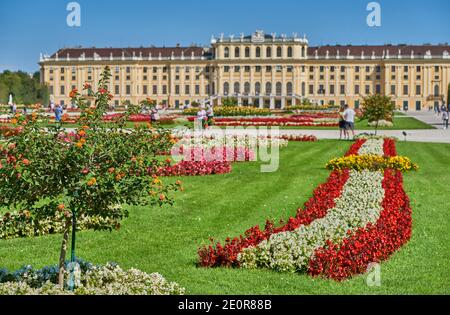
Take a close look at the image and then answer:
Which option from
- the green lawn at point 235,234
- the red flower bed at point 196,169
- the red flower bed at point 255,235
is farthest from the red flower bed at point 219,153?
the red flower bed at point 255,235

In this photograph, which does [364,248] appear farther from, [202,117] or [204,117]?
[204,117]

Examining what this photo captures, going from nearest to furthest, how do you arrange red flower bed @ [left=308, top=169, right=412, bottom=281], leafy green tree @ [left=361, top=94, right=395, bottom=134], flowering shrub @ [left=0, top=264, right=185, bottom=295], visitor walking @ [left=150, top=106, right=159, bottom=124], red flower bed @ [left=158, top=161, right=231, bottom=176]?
1. flowering shrub @ [left=0, top=264, right=185, bottom=295]
2. red flower bed @ [left=308, top=169, right=412, bottom=281]
3. visitor walking @ [left=150, top=106, right=159, bottom=124]
4. red flower bed @ [left=158, top=161, right=231, bottom=176]
5. leafy green tree @ [left=361, top=94, right=395, bottom=134]

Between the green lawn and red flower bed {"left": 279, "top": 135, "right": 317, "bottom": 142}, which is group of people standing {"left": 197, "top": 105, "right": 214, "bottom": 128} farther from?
the green lawn

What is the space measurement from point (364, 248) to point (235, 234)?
6.99 feet

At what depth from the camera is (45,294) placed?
554cm

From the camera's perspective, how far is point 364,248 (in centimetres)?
718

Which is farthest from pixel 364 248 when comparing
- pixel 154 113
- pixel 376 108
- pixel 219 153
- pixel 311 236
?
pixel 376 108

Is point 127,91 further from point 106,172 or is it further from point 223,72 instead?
point 106,172

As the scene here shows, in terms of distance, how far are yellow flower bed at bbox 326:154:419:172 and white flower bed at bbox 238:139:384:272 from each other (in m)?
4.00

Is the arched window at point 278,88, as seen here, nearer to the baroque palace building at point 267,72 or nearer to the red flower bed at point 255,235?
the baroque palace building at point 267,72

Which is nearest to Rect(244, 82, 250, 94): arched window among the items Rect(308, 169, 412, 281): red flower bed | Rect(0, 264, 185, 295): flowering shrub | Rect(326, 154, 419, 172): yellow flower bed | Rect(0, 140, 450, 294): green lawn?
Rect(326, 154, 419, 172): yellow flower bed

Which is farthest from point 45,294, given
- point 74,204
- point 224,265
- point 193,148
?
point 193,148

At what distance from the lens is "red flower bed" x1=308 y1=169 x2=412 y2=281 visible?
6797mm

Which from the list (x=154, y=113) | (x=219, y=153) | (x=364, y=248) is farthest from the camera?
(x=219, y=153)
